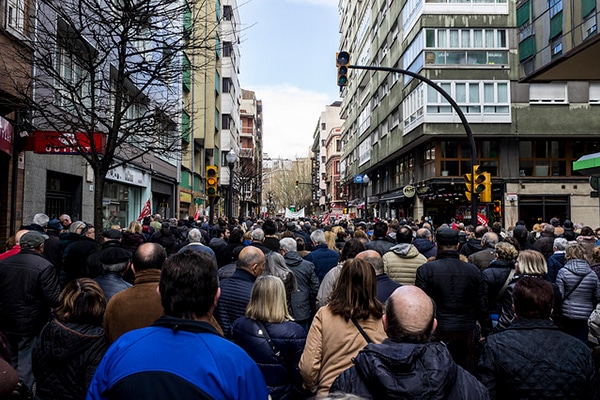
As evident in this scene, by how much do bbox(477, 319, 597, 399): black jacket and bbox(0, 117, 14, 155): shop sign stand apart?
9286 mm

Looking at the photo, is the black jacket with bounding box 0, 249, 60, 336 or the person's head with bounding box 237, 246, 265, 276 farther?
the black jacket with bounding box 0, 249, 60, 336

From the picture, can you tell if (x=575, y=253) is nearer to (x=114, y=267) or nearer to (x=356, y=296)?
(x=356, y=296)

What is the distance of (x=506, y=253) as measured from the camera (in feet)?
20.2

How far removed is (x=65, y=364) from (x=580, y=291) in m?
5.71

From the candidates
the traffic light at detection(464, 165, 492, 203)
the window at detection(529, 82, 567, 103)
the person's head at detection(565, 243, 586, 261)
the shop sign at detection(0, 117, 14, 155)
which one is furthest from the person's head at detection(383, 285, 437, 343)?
the window at detection(529, 82, 567, 103)

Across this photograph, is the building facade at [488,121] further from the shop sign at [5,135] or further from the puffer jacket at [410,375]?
the puffer jacket at [410,375]

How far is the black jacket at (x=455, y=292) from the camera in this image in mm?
5266

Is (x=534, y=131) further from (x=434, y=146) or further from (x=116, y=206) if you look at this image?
(x=116, y=206)

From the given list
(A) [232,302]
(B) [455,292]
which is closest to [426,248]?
(B) [455,292]

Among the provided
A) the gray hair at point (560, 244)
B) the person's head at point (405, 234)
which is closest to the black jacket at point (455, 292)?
the person's head at point (405, 234)

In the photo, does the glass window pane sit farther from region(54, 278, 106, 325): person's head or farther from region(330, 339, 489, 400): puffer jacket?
region(330, 339, 489, 400): puffer jacket

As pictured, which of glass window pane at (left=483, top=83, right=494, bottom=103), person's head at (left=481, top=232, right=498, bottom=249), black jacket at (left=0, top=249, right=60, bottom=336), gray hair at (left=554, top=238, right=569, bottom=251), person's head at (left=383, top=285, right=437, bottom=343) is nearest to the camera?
person's head at (left=383, top=285, right=437, bottom=343)

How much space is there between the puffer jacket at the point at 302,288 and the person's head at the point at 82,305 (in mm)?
2831

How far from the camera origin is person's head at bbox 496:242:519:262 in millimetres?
6141
